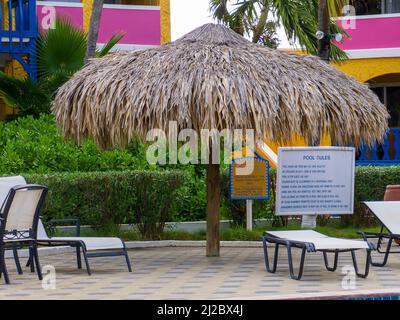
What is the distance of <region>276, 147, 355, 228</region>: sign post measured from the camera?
16188mm

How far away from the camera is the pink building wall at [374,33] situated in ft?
77.3

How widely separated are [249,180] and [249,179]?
0.07ft

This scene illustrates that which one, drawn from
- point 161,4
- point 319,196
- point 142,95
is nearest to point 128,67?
point 142,95

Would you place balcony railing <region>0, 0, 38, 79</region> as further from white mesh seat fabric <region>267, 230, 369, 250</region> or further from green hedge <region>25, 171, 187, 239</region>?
white mesh seat fabric <region>267, 230, 369, 250</region>

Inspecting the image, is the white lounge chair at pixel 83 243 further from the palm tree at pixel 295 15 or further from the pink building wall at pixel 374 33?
the pink building wall at pixel 374 33

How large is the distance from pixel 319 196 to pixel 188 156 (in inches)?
116

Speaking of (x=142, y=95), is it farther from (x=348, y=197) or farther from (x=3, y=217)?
(x=348, y=197)

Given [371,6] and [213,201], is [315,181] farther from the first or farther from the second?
[371,6]

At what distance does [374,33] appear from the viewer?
23.8 metres

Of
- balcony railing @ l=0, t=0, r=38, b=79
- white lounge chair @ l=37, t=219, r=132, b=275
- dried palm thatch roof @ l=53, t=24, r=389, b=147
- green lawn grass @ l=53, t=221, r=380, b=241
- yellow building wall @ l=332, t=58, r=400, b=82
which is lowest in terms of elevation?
green lawn grass @ l=53, t=221, r=380, b=241

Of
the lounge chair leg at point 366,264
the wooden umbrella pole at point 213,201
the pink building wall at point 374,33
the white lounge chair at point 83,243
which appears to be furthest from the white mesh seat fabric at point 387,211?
the pink building wall at point 374,33

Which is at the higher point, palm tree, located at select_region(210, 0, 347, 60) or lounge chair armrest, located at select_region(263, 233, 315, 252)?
palm tree, located at select_region(210, 0, 347, 60)

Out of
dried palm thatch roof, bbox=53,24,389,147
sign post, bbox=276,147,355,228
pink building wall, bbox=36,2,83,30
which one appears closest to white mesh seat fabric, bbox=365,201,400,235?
dried palm thatch roof, bbox=53,24,389,147

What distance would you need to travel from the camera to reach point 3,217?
35.2 ft
